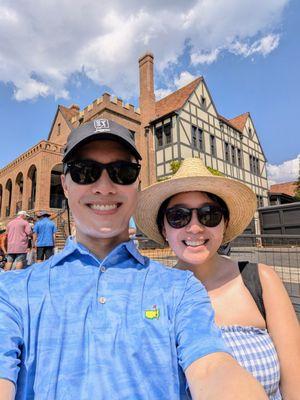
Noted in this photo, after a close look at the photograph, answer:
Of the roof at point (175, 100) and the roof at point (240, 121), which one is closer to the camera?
the roof at point (175, 100)

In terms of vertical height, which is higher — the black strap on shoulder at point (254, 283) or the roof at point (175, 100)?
the roof at point (175, 100)

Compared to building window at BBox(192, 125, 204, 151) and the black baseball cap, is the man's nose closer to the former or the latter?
the black baseball cap

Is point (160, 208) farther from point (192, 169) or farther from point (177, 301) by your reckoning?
point (177, 301)

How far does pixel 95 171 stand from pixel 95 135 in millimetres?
195

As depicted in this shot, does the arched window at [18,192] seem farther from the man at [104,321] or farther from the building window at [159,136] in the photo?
the man at [104,321]

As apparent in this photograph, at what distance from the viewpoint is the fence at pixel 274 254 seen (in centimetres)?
452

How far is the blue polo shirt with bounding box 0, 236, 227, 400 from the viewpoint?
3.43 ft

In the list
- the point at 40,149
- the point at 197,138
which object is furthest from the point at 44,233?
the point at 197,138

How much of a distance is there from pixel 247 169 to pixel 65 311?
25927 millimetres

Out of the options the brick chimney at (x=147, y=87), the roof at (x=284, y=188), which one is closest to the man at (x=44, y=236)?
the brick chimney at (x=147, y=87)

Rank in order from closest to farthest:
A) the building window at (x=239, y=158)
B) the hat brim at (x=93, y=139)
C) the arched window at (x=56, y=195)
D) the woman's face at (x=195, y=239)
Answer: the hat brim at (x=93, y=139)
the woman's face at (x=195, y=239)
the arched window at (x=56, y=195)
the building window at (x=239, y=158)

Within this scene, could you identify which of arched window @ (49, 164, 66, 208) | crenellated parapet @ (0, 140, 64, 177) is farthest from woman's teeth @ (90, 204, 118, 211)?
arched window @ (49, 164, 66, 208)

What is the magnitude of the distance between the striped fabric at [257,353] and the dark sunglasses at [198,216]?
674 mm

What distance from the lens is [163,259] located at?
571cm
